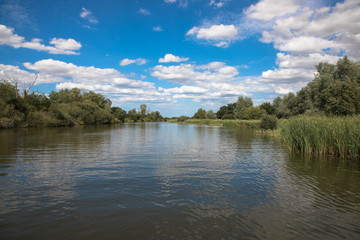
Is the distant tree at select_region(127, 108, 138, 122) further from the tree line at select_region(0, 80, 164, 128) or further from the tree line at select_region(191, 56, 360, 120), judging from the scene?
the tree line at select_region(191, 56, 360, 120)

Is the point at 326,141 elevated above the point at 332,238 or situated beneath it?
elevated above

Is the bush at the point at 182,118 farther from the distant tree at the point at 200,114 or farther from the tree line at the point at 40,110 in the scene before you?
the tree line at the point at 40,110

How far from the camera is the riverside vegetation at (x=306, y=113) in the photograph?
50.8 feet

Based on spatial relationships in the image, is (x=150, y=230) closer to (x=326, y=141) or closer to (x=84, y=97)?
(x=326, y=141)

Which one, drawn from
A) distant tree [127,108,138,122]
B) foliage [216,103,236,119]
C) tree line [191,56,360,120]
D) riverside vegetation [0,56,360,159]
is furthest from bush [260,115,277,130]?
distant tree [127,108,138,122]

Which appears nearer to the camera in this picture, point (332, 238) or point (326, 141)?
point (332, 238)

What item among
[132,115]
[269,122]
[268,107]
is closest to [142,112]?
[132,115]

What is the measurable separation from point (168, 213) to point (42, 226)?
350 cm

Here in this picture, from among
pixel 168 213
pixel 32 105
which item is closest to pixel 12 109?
pixel 32 105

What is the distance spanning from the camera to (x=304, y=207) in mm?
7180

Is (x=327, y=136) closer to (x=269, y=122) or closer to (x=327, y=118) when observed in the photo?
(x=327, y=118)

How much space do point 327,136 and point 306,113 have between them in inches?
1223

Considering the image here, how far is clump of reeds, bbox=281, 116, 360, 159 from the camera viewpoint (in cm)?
Result: 1412

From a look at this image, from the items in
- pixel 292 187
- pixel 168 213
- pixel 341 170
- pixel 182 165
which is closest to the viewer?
pixel 168 213
